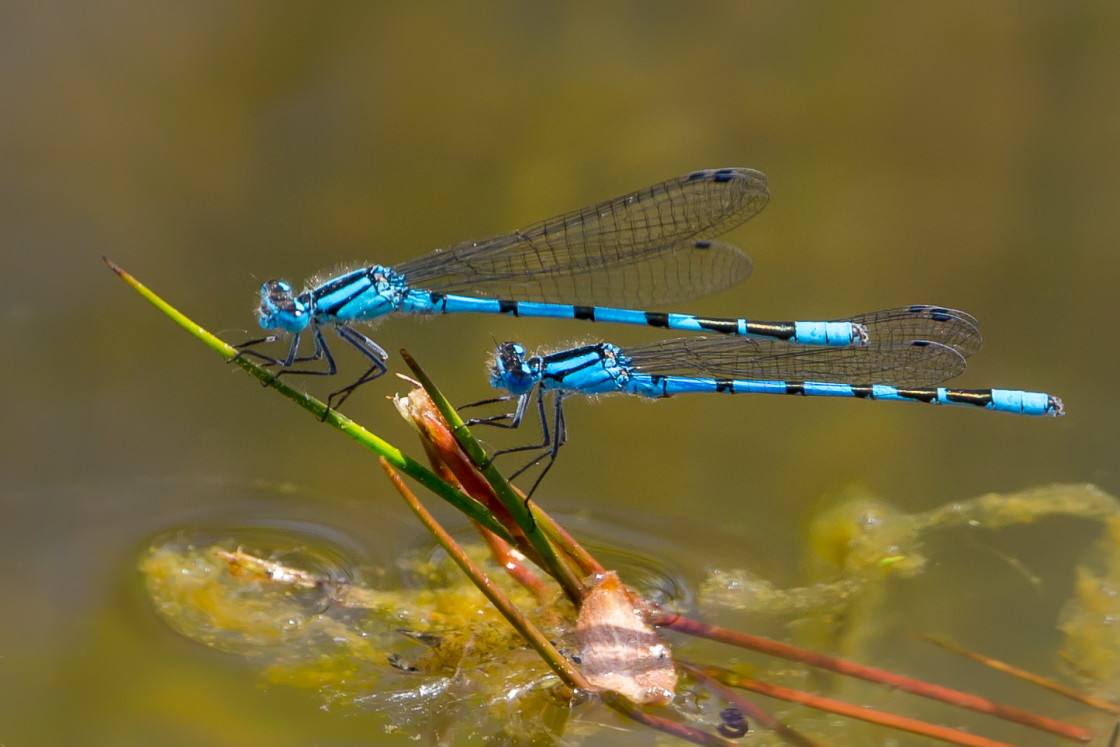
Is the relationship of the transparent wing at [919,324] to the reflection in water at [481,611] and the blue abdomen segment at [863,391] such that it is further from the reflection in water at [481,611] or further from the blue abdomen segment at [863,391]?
the reflection in water at [481,611]

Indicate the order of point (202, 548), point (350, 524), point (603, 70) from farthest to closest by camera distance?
point (603, 70), point (350, 524), point (202, 548)

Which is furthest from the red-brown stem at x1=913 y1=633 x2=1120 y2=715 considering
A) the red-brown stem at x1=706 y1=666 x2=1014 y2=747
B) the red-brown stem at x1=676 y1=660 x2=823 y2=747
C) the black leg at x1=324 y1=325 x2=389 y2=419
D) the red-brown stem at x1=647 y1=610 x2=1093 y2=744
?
the black leg at x1=324 y1=325 x2=389 y2=419

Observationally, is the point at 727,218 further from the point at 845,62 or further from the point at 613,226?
the point at 845,62

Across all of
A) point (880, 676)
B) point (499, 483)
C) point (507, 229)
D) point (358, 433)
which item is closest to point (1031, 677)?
point (880, 676)

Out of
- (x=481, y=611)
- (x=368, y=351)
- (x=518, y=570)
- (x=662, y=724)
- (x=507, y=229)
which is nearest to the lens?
(x=662, y=724)

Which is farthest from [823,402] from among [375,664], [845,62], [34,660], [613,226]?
[34,660]

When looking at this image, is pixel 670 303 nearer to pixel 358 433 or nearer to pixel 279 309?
pixel 279 309
